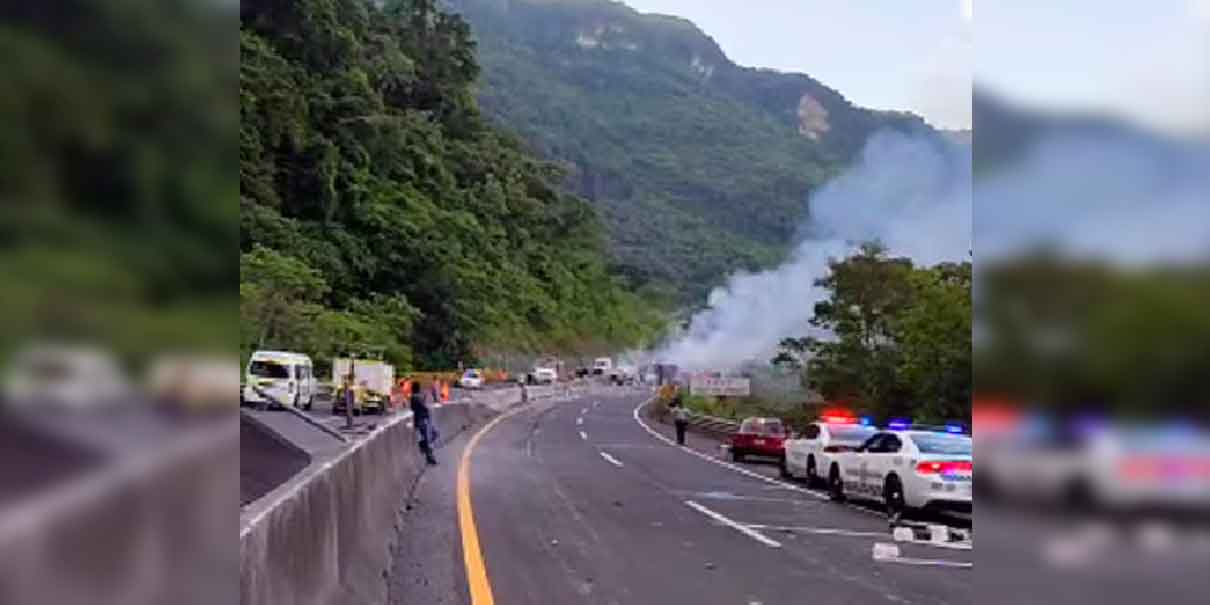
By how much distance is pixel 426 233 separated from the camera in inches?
2741

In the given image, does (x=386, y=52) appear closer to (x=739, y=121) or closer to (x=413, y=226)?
(x=413, y=226)

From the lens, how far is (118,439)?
5.13ft

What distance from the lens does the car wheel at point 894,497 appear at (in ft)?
63.9

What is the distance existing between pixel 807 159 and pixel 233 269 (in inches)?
3287

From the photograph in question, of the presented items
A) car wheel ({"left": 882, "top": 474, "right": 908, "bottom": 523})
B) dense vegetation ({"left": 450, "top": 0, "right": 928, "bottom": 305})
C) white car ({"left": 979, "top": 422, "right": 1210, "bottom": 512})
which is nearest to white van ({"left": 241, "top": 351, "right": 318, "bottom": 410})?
dense vegetation ({"left": 450, "top": 0, "right": 928, "bottom": 305})

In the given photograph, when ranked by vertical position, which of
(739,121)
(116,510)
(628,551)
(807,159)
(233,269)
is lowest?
(628,551)

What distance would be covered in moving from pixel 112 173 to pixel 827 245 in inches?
1730

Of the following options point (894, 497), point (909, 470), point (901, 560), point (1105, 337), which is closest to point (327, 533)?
point (1105, 337)

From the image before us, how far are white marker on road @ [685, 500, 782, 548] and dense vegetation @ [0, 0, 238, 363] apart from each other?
1456cm

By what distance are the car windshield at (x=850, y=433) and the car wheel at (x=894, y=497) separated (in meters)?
3.89

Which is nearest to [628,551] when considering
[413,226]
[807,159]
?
[413,226]

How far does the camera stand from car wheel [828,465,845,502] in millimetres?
23453

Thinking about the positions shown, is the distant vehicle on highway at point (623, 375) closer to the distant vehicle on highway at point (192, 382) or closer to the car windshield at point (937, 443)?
the car windshield at point (937, 443)

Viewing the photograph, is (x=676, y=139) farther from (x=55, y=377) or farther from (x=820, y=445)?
(x=55, y=377)
